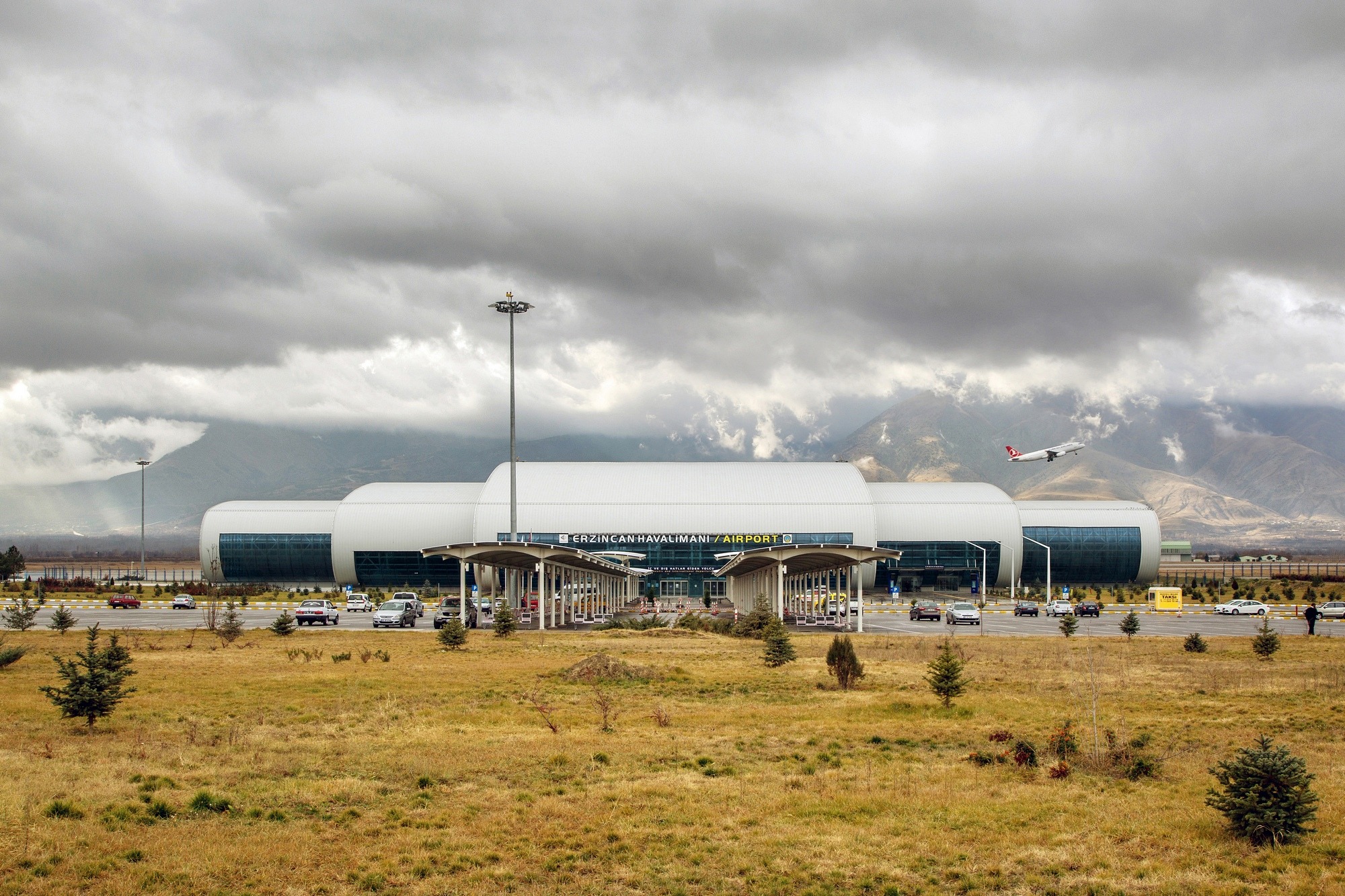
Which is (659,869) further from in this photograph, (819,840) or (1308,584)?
(1308,584)

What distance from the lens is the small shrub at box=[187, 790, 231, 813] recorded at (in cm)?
1368

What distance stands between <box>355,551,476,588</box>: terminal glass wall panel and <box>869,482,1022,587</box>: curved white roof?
49.9 m

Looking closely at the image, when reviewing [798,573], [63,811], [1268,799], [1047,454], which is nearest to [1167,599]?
[798,573]

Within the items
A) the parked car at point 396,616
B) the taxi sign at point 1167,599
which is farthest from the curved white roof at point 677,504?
the parked car at point 396,616

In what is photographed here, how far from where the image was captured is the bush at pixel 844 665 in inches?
1105

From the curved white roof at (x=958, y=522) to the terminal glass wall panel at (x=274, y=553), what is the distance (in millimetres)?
66144

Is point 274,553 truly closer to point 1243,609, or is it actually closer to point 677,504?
point 677,504

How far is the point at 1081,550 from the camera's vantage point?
120 m

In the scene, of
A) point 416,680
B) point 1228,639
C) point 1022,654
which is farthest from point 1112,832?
point 1228,639

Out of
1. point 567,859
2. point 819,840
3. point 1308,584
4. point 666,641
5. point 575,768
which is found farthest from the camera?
point 1308,584

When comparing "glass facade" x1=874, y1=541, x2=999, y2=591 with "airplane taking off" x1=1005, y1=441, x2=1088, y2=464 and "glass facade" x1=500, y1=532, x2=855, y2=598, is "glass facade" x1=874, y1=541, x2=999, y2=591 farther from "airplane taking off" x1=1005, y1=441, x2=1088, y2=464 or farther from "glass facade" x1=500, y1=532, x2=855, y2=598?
"airplane taking off" x1=1005, y1=441, x2=1088, y2=464

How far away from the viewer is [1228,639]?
47.9 meters

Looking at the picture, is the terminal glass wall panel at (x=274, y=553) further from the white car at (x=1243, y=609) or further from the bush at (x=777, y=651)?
the bush at (x=777, y=651)

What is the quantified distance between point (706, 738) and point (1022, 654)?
2281cm
